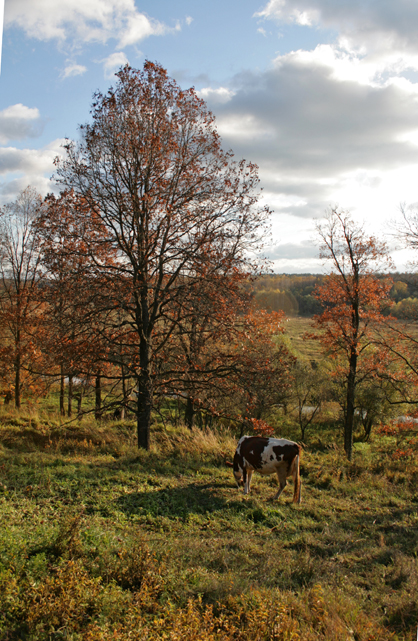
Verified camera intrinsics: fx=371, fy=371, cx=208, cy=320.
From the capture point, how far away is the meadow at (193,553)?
11.2ft

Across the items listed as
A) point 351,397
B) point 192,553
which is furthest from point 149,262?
point 351,397

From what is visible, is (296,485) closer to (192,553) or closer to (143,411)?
(192,553)

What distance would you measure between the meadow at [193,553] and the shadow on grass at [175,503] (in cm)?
4

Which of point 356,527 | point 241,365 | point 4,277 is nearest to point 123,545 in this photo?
point 356,527

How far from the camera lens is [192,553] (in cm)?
504

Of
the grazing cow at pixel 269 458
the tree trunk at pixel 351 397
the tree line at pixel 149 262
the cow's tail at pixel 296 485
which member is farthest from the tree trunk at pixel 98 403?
the tree trunk at pixel 351 397

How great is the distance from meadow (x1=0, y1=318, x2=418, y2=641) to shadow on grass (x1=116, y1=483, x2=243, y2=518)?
0.12ft

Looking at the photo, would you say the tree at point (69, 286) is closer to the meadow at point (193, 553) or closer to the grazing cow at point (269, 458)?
the meadow at point (193, 553)

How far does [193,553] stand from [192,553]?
1cm

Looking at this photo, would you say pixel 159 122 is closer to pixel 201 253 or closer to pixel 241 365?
pixel 201 253

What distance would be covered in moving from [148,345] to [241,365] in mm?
3007

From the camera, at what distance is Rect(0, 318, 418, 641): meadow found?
3.41 meters

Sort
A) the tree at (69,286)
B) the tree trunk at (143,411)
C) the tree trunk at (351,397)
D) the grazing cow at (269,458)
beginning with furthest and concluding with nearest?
the tree trunk at (351,397)
the tree trunk at (143,411)
the tree at (69,286)
the grazing cow at (269,458)

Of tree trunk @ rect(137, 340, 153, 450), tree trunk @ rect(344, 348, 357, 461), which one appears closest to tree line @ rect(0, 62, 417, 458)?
tree trunk @ rect(137, 340, 153, 450)
